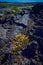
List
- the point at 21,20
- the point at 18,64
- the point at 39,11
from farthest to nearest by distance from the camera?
the point at 39,11
the point at 21,20
the point at 18,64

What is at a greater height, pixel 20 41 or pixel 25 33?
pixel 25 33

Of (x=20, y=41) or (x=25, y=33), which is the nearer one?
(x=20, y=41)

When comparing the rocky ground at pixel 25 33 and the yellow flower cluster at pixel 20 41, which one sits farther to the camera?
the yellow flower cluster at pixel 20 41

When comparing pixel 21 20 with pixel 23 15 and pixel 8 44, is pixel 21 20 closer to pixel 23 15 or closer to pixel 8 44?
pixel 23 15

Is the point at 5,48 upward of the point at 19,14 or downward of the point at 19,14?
downward

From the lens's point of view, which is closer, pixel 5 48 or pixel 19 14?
pixel 5 48

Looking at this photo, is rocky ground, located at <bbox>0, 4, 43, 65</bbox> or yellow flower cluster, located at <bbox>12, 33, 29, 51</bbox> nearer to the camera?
rocky ground, located at <bbox>0, 4, 43, 65</bbox>

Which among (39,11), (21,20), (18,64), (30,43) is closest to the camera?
(18,64)

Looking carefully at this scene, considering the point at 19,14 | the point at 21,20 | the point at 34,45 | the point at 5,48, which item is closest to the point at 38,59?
the point at 34,45
